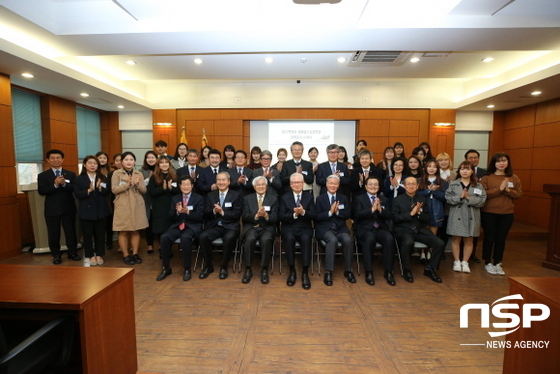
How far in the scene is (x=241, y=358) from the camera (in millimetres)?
2221

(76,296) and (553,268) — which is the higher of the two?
(76,296)

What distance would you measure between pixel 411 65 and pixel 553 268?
4.23m

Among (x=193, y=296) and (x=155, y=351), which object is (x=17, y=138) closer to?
(x=193, y=296)

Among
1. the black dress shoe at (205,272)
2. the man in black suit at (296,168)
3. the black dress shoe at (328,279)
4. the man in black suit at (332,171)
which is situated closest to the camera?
the black dress shoe at (328,279)

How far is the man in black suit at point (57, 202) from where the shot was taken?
4234 mm

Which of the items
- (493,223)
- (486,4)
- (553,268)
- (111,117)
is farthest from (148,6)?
(553,268)

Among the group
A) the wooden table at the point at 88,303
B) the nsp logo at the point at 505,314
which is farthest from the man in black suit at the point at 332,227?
the wooden table at the point at 88,303

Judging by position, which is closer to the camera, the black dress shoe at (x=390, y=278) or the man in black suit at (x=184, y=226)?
the black dress shoe at (x=390, y=278)

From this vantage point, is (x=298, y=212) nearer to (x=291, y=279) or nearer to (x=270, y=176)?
(x=291, y=279)

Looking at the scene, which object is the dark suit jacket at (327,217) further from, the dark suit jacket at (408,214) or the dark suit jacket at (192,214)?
the dark suit jacket at (192,214)

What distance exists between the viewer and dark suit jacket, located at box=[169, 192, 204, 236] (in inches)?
155

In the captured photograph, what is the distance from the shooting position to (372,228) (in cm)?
391

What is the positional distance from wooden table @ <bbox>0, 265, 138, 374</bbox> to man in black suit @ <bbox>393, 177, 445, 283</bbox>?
324 centimetres

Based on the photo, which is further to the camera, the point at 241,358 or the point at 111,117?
the point at 111,117
